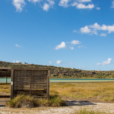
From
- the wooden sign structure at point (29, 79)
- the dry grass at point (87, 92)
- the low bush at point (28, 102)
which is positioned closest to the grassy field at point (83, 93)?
the dry grass at point (87, 92)

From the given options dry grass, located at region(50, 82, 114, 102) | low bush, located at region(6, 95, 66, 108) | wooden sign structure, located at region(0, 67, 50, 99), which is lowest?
dry grass, located at region(50, 82, 114, 102)

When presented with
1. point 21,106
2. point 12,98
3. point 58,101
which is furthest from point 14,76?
point 58,101

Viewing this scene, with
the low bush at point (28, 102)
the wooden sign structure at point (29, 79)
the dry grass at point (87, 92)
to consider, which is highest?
the wooden sign structure at point (29, 79)

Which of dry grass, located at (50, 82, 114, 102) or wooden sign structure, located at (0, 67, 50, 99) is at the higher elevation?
wooden sign structure, located at (0, 67, 50, 99)

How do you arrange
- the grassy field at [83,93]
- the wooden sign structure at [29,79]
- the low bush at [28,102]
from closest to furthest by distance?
1. the low bush at [28,102]
2. the wooden sign structure at [29,79]
3. the grassy field at [83,93]

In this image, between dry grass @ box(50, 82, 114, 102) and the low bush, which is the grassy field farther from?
the low bush

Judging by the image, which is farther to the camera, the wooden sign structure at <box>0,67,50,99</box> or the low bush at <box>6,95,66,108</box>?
the wooden sign structure at <box>0,67,50,99</box>

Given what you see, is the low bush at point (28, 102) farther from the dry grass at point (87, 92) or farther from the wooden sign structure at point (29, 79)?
the dry grass at point (87, 92)

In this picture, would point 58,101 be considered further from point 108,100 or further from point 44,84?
point 108,100

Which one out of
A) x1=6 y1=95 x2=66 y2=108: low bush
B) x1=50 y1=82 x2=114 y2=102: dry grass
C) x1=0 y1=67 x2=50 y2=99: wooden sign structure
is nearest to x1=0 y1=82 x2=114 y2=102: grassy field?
x1=50 y1=82 x2=114 y2=102: dry grass

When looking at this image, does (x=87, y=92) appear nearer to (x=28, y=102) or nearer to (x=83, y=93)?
(x=83, y=93)

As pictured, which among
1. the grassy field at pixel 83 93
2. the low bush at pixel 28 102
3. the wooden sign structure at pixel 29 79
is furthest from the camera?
the grassy field at pixel 83 93

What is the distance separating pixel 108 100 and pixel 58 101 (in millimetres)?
5598

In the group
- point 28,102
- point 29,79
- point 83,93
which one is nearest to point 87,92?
point 83,93
